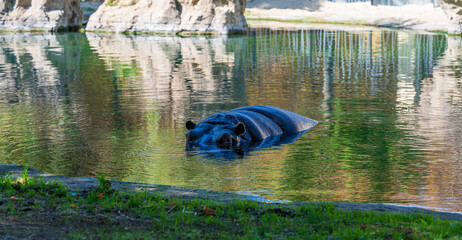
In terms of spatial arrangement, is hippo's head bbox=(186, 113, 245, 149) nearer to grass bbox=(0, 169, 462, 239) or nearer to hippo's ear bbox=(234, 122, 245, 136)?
hippo's ear bbox=(234, 122, 245, 136)

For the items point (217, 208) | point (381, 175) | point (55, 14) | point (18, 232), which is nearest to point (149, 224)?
point (217, 208)

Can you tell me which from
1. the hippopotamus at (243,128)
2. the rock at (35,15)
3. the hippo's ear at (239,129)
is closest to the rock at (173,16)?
the rock at (35,15)

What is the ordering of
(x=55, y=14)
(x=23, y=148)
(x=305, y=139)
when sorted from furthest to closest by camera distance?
(x=55, y=14)
(x=305, y=139)
(x=23, y=148)

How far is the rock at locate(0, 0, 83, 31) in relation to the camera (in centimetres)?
5859

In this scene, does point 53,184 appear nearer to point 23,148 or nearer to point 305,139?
point 23,148

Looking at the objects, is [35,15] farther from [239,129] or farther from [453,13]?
[239,129]

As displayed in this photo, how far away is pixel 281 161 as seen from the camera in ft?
33.4

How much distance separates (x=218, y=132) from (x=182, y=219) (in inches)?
227

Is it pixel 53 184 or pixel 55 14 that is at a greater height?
pixel 55 14

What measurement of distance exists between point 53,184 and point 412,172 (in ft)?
19.0

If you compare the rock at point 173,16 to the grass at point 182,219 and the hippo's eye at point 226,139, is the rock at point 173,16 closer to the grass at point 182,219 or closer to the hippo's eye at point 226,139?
the hippo's eye at point 226,139

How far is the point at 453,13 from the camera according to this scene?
4441cm

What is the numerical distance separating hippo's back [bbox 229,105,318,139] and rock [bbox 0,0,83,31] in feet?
165

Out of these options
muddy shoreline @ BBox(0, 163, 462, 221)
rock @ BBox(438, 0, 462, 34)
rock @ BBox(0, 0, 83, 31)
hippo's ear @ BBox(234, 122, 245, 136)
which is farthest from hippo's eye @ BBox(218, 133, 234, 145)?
rock @ BBox(0, 0, 83, 31)
